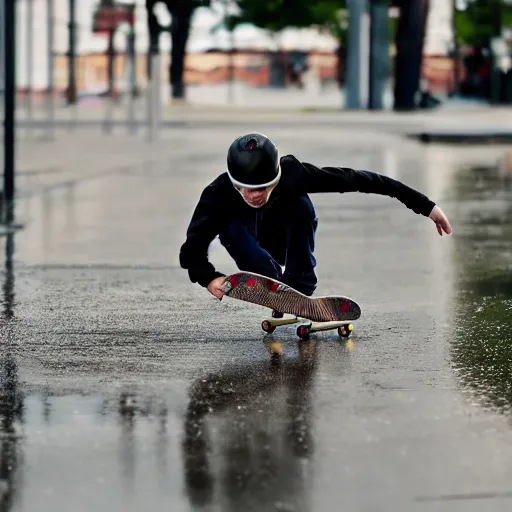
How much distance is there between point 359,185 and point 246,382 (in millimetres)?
1392

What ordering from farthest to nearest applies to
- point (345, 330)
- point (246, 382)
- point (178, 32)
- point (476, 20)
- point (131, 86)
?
point (476, 20) → point (178, 32) → point (131, 86) → point (345, 330) → point (246, 382)

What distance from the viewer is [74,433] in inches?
240

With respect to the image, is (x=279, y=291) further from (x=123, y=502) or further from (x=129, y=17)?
(x=129, y=17)

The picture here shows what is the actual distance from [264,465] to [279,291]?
2.56 m

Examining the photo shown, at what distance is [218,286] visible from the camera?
7965 millimetres

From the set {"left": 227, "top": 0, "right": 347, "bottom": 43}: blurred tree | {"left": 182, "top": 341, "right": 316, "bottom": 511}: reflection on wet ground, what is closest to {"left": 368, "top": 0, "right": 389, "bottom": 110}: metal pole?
{"left": 227, "top": 0, "right": 347, "bottom": 43}: blurred tree

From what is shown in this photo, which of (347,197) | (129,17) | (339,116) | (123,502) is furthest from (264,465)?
(339,116)

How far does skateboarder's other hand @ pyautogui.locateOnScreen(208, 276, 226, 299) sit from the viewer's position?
7961 mm

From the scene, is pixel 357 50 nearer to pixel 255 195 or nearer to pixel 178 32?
pixel 178 32

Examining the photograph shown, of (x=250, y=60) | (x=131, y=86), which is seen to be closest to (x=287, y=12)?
(x=250, y=60)

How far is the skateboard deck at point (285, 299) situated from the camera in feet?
26.2

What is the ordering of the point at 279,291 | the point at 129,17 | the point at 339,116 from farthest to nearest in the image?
the point at 339,116 → the point at 129,17 → the point at 279,291

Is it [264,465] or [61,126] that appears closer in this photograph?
[264,465]

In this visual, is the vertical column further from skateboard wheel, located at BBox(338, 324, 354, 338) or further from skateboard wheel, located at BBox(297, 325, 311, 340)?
skateboard wheel, located at BBox(297, 325, 311, 340)
